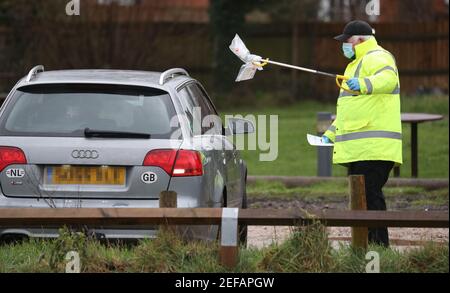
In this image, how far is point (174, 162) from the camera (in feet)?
25.9

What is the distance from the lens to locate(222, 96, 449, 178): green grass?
17844 millimetres

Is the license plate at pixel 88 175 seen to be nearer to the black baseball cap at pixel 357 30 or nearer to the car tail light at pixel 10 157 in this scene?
the car tail light at pixel 10 157

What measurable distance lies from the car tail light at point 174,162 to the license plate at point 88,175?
8.5 inches

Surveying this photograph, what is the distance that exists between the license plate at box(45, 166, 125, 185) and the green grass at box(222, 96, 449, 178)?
9465 mm

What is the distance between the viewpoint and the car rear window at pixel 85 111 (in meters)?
8.07

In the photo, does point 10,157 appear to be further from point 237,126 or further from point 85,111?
point 237,126

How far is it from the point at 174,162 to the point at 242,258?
41.7 inches

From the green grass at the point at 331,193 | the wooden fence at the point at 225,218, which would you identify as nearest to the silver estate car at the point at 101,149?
the wooden fence at the point at 225,218

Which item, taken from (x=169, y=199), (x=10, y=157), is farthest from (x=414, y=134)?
(x=169, y=199)

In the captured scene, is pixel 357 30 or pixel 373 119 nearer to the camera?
pixel 373 119
